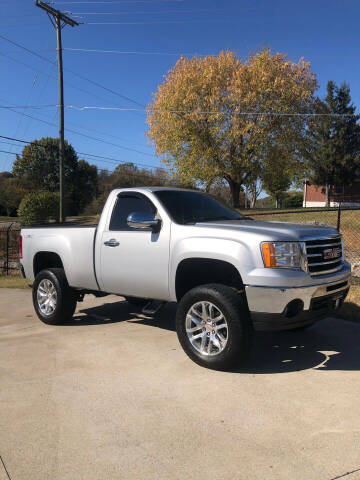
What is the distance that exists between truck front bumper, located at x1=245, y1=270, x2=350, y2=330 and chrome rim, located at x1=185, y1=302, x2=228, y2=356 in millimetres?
357

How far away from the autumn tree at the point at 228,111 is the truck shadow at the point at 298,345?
2426 cm

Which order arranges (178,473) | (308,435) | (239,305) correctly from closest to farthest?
(178,473)
(308,435)
(239,305)

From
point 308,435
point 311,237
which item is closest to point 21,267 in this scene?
point 311,237

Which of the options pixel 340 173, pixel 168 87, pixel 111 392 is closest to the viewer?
pixel 111 392

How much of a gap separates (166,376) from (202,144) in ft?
92.7

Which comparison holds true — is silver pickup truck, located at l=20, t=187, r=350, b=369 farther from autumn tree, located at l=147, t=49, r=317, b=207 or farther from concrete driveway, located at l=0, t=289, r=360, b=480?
autumn tree, located at l=147, t=49, r=317, b=207

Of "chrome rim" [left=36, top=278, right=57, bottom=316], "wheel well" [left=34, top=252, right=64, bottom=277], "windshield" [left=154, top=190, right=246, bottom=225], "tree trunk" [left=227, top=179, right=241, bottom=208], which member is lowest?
"chrome rim" [left=36, top=278, right=57, bottom=316]

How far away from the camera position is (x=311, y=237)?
4.13 m

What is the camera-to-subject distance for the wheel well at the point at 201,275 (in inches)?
179

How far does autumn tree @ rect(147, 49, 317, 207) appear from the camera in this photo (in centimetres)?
2841

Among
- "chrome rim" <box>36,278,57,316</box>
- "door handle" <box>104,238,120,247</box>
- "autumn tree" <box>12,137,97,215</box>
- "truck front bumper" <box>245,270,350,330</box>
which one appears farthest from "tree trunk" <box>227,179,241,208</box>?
"truck front bumper" <box>245,270,350,330</box>

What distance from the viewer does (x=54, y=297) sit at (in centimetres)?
601


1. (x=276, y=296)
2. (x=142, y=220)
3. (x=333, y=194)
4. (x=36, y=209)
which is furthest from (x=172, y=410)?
(x=333, y=194)

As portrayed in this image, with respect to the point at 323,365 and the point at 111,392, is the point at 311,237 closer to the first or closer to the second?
the point at 323,365
